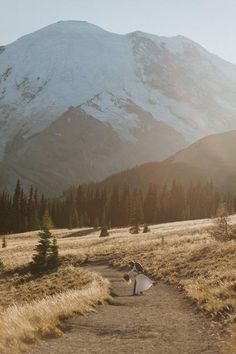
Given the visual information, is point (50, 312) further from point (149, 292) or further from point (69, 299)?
point (149, 292)

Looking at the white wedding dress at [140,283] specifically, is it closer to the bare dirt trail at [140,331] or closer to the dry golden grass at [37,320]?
the bare dirt trail at [140,331]

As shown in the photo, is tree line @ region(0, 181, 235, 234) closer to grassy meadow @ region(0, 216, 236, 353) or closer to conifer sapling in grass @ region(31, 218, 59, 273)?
grassy meadow @ region(0, 216, 236, 353)

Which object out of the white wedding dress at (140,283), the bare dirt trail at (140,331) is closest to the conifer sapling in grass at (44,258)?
the white wedding dress at (140,283)

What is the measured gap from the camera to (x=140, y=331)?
16484 mm

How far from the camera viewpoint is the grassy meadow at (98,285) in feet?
52.4

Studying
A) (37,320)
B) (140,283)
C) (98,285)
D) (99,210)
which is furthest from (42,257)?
(99,210)

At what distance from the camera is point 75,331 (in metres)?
16.5

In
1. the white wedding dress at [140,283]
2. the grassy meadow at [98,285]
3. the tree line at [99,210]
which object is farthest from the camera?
the tree line at [99,210]

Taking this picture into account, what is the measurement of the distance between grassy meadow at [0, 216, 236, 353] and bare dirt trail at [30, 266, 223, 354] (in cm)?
53

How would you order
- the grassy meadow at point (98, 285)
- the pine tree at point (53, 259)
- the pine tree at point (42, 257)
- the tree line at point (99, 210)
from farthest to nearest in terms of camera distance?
the tree line at point (99, 210) → the pine tree at point (53, 259) → the pine tree at point (42, 257) → the grassy meadow at point (98, 285)

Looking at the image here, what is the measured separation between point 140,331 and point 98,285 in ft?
41.8

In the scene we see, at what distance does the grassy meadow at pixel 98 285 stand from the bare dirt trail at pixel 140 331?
0.53m

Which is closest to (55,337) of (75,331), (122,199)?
(75,331)

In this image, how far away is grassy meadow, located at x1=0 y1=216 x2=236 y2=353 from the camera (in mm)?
15984
